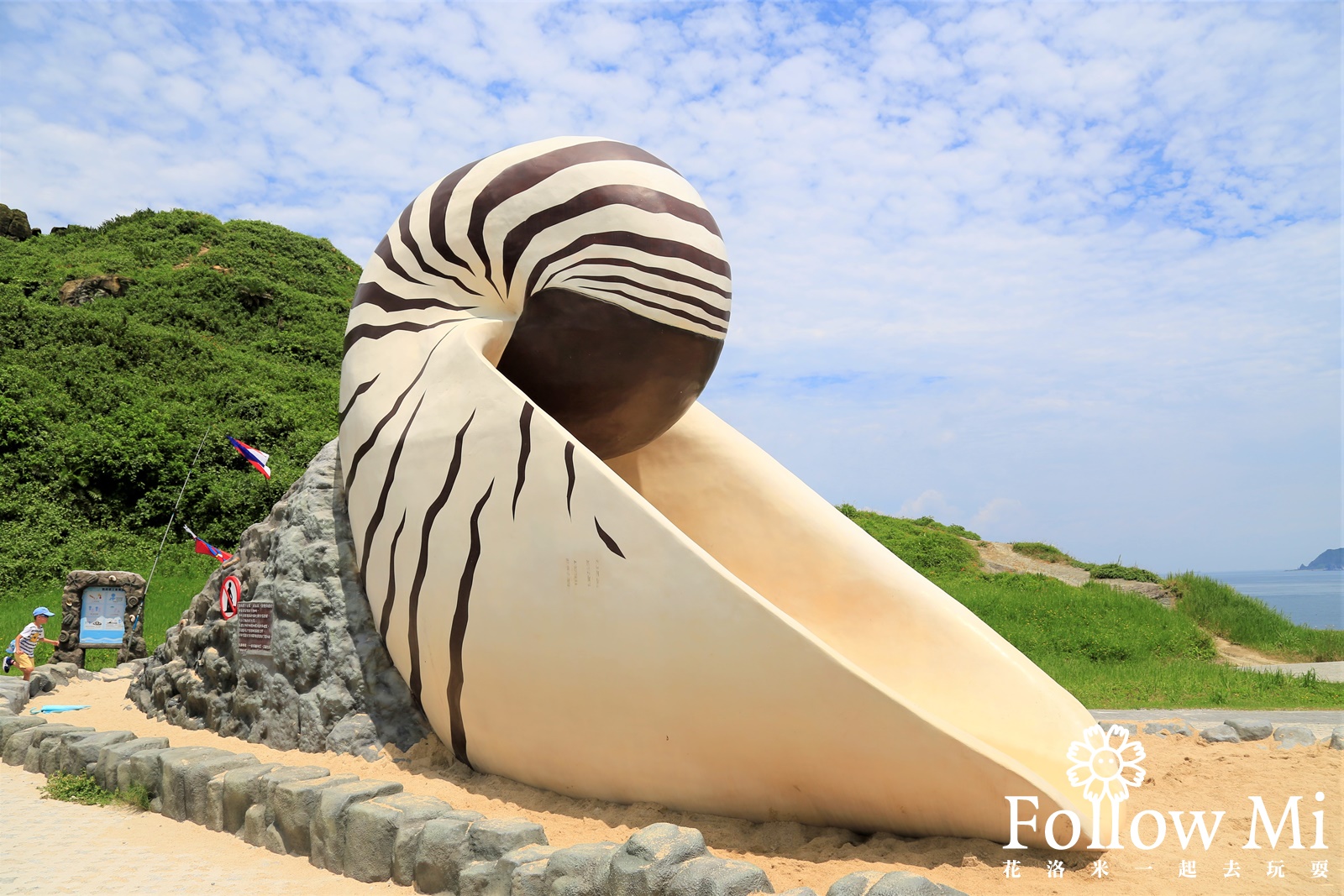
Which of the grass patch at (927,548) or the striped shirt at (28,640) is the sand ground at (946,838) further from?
the grass patch at (927,548)

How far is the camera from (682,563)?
4230mm

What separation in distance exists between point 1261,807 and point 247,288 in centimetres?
3243

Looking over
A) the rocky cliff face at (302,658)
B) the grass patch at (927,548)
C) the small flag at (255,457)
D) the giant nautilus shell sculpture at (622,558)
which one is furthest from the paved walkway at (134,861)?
the grass patch at (927,548)

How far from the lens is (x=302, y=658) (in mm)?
6000

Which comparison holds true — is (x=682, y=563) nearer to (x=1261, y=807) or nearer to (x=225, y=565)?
(x=1261, y=807)

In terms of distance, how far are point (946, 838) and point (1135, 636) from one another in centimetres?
1149

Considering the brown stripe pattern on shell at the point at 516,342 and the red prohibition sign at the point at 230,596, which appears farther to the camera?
the red prohibition sign at the point at 230,596

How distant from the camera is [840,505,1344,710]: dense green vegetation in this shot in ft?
31.8

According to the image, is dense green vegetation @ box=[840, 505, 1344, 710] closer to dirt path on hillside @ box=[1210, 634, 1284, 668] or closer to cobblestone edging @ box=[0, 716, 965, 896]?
dirt path on hillside @ box=[1210, 634, 1284, 668]

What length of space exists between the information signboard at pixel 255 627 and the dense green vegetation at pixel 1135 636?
8.27m

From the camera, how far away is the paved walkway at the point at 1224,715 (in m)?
7.68

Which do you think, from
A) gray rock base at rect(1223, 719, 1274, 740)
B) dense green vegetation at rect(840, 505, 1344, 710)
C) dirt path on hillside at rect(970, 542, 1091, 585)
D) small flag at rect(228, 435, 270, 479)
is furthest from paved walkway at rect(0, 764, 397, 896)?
dirt path on hillside at rect(970, 542, 1091, 585)

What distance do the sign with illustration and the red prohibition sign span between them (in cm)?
532

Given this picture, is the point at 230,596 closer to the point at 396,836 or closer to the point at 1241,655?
the point at 396,836
